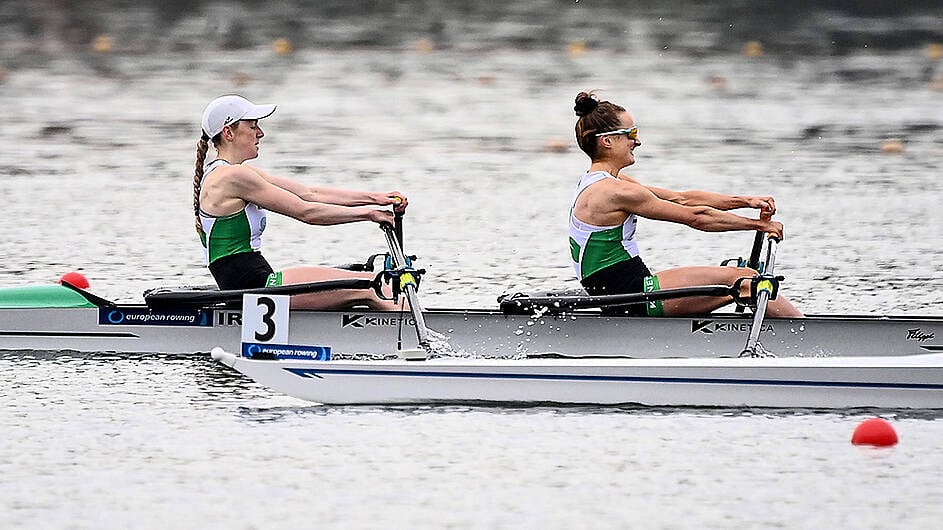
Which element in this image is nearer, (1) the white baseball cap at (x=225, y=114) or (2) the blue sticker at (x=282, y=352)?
(2) the blue sticker at (x=282, y=352)

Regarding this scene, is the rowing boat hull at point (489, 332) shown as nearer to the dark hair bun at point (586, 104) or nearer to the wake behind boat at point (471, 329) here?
the wake behind boat at point (471, 329)

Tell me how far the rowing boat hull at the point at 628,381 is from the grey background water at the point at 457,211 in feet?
0.35

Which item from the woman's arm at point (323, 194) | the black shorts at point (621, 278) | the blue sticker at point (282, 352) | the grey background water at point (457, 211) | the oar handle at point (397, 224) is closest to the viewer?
the grey background water at point (457, 211)

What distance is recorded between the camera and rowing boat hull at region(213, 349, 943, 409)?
881 cm

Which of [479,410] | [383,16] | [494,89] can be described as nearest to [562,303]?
[479,410]

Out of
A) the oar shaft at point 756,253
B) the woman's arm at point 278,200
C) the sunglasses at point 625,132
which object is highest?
the sunglasses at point 625,132

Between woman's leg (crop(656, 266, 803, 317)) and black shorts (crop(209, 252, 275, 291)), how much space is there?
221cm

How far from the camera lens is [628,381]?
8875 millimetres

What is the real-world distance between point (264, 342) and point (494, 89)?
1496 cm

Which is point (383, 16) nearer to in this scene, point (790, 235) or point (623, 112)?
point (790, 235)

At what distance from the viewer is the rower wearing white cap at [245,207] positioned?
386 inches

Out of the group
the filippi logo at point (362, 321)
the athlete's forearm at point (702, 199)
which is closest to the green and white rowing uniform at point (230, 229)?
the filippi logo at point (362, 321)

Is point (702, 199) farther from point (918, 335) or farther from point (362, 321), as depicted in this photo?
point (362, 321)

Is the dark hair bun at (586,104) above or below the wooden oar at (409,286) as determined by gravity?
above
